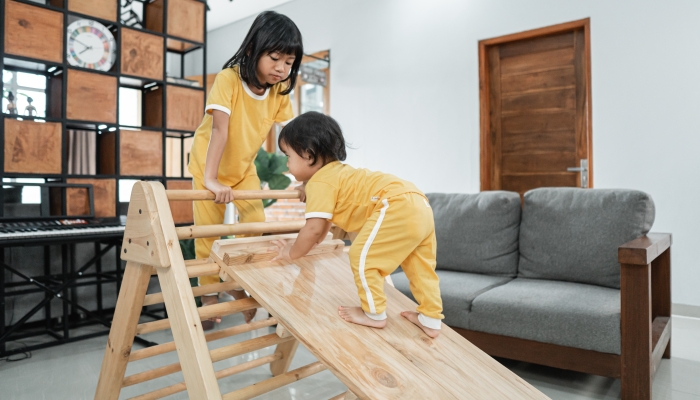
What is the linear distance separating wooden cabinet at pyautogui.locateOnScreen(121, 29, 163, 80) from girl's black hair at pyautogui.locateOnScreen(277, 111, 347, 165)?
2.27 metres

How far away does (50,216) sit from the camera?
2812mm

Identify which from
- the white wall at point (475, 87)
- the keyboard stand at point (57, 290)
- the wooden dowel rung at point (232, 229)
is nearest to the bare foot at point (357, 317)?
the wooden dowel rung at point (232, 229)

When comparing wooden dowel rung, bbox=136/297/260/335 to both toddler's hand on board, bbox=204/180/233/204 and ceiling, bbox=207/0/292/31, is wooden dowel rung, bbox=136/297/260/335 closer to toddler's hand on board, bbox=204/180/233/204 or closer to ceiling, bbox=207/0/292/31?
toddler's hand on board, bbox=204/180/233/204

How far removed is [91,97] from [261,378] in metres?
2.15

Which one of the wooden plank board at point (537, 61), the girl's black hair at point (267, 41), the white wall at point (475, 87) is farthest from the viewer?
the wooden plank board at point (537, 61)

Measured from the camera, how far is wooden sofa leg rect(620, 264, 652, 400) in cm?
181

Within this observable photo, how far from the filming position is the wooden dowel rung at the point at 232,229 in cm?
152

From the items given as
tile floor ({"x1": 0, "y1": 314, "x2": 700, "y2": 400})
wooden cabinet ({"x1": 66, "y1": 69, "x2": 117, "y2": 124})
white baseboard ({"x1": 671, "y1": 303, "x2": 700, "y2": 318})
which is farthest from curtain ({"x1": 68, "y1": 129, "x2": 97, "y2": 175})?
white baseboard ({"x1": 671, "y1": 303, "x2": 700, "y2": 318})

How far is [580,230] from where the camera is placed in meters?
2.48

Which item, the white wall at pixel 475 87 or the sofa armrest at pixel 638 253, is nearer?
the sofa armrest at pixel 638 253

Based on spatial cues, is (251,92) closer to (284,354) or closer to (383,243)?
(383,243)

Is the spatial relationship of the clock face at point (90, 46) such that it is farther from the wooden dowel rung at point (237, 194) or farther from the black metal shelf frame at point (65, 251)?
the wooden dowel rung at point (237, 194)

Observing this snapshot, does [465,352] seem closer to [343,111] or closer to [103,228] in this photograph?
[103,228]

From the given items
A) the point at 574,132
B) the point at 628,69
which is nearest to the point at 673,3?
the point at 628,69
